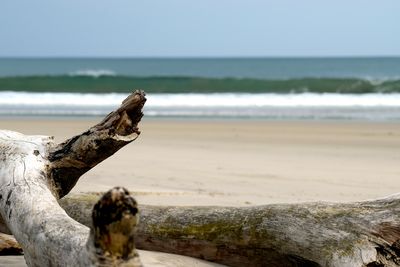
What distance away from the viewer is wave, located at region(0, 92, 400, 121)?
65.1ft

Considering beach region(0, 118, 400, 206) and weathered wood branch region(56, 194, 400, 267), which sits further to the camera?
beach region(0, 118, 400, 206)

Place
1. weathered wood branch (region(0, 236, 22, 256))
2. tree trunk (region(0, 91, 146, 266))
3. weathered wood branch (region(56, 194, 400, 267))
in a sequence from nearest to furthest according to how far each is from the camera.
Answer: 1. tree trunk (region(0, 91, 146, 266))
2. weathered wood branch (region(56, 194, 400, 267))
3. weathered wood branch (region(0, 236, 22, 256))

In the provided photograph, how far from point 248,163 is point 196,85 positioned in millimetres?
23546

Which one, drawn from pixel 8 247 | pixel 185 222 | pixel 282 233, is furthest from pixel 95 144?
pixel 282 233

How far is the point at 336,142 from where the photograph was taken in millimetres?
12586

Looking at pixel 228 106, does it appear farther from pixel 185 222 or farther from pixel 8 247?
pixel 185 222

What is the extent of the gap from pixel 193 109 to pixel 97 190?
49.3ft

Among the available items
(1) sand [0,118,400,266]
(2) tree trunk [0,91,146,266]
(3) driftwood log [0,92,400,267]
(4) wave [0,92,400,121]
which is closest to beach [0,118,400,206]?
(1) sand [0,118,400,266]

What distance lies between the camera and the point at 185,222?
4340mm

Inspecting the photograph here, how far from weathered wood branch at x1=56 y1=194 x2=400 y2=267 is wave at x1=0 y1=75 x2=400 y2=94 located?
26.5m

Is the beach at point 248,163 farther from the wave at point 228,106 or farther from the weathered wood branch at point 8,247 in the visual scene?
the wave at point 228,106

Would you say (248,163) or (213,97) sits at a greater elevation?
(213,97)

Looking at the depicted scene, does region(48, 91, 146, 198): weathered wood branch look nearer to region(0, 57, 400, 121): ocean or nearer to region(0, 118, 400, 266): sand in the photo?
region(0, 118, 400, 266): sand

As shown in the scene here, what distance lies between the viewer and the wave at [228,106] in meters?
19.8
